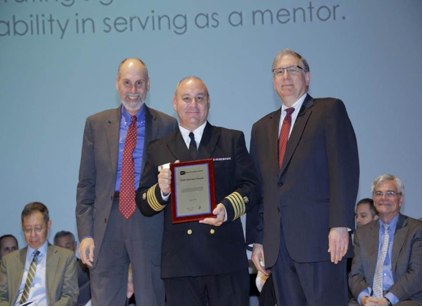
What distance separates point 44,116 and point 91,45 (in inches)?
33.5

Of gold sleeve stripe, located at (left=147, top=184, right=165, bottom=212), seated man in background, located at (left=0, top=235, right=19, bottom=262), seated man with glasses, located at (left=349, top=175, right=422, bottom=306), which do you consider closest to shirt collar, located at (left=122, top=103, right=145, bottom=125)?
gold sleeve stripe, located at (left=147, top=184, right=165, bottom=212)

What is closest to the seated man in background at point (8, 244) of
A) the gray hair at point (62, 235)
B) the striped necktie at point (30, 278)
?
the gray hair at point (62, 235)

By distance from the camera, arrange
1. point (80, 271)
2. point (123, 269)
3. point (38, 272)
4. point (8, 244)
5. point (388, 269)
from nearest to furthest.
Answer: point (123, 269) < point (38, 272) < point (388, 269) < point (80, 271) < point (8, 244)

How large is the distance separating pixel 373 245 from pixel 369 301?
49cm

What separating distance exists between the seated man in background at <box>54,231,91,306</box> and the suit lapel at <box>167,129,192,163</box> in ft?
6.74

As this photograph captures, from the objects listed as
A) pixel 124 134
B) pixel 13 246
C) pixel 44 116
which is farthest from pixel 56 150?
pixel 124 134

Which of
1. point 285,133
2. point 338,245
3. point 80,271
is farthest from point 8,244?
point 338,245

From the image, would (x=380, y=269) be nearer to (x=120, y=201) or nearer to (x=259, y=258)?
(x=259, y=258)

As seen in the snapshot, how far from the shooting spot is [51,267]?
459cm

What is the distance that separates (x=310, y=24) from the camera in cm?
589

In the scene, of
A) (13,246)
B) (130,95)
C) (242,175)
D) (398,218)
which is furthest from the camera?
(13,246)

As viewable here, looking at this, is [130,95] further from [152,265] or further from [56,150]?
[56,150]

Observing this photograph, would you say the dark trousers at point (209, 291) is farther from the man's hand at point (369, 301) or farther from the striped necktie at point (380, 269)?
the striped necktie at point (380, 269)

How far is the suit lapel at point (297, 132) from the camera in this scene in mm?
3350
